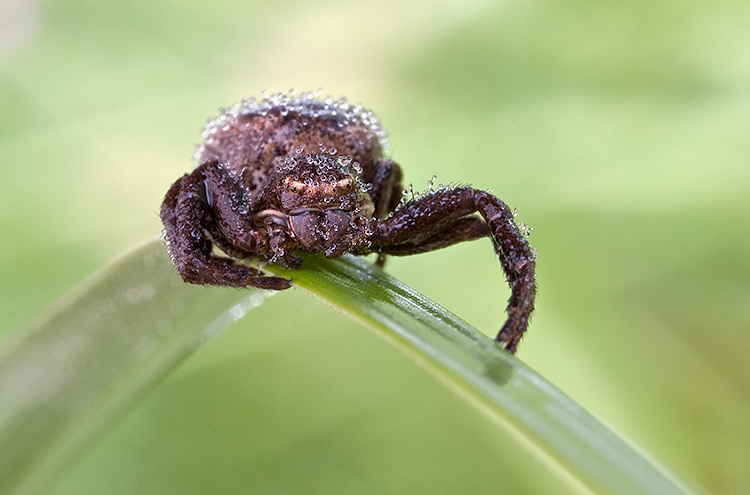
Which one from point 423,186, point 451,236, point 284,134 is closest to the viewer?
point 451,236

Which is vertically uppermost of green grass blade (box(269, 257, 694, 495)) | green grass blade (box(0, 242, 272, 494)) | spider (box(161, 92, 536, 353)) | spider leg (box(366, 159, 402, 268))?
spider leg (box(366, 159, 402, 268))

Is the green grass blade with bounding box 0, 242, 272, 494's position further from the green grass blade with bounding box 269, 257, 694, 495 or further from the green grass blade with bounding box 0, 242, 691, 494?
the green grass blade with bounding box 269, 257, 694, 495

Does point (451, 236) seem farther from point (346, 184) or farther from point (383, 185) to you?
point (383, 185)

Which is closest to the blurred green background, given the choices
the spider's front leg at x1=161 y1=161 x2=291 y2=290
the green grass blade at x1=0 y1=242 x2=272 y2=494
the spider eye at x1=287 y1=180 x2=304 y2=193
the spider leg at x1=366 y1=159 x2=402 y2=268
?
the green grass blade at x1=0 y1=242 x2=272 y2=494

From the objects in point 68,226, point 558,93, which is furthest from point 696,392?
point 68,226

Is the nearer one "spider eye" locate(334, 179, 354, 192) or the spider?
the spider

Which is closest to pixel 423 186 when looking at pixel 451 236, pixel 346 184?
pixel 451 236
